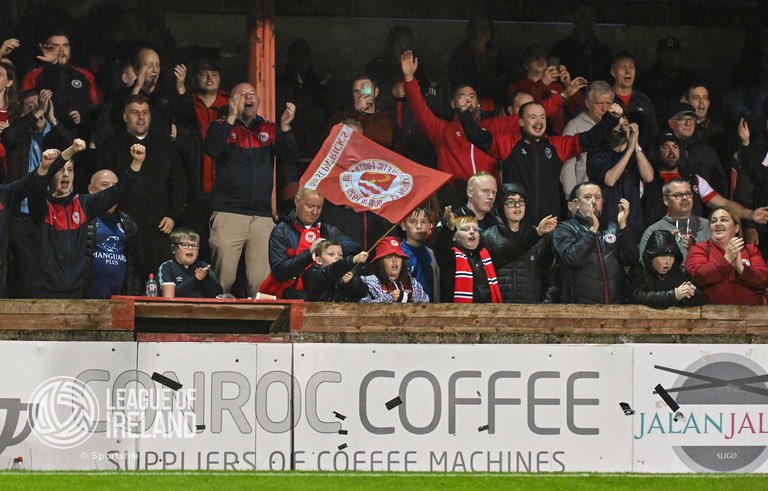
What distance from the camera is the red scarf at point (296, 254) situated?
11266mm

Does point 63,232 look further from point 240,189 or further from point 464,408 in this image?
point 464,408

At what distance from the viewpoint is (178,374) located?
31.2 ft

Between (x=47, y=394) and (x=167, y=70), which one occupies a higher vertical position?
(x=167, y=70)

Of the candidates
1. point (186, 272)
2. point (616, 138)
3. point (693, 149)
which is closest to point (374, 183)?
point (186, 272)

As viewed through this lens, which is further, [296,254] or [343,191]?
[343,191]

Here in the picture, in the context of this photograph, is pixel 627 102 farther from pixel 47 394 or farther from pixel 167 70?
pixel 47 394

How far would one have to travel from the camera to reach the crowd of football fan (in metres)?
11.2

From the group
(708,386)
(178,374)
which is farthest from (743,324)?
(178,374)

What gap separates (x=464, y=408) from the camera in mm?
9703

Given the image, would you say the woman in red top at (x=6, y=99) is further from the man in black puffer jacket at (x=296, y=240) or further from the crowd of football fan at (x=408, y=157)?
the man in black puffer jacket at (x=296, y=240)

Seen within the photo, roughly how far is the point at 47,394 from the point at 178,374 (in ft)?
2.92

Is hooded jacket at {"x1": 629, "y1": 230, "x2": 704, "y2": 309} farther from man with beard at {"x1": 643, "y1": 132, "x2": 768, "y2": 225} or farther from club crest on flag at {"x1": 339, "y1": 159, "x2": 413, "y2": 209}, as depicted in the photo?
club crest on flag at {"x1": 339, "y1": 159, "x2": 413, "y2": 209}
